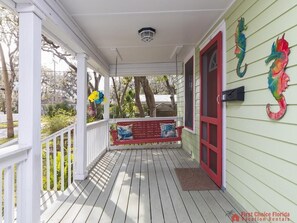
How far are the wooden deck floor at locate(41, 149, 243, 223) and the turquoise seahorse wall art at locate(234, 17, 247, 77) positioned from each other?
61.7 inches

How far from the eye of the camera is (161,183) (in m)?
3.42

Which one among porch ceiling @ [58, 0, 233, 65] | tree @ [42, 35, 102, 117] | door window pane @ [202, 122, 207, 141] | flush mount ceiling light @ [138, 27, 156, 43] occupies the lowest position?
door window pane @ [202, 122, 207, 141]

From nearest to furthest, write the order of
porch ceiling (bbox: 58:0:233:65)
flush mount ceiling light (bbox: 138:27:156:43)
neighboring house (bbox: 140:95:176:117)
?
porch ceiling (bbox: 58:0:233:65) → flush mount ceiling light (bbox: 138:27:156:43) → neighboring house (bbox: 140:95:176:117)

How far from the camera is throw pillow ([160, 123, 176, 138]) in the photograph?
227 inches

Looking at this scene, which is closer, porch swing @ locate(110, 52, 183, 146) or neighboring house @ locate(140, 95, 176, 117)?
porch swing @ locate(110, 52, 183, 146)

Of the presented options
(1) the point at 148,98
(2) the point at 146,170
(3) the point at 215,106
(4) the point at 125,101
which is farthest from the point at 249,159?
(4) the point at 125,101

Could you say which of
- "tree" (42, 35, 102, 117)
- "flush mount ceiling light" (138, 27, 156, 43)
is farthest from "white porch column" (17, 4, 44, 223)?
"flush mount ceiling light" (138, 27, 156, 43)

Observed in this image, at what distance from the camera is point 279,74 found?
1839mm

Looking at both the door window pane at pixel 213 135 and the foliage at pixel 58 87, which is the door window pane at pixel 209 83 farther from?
the foliage at pixel 58 87

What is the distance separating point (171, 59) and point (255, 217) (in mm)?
4348

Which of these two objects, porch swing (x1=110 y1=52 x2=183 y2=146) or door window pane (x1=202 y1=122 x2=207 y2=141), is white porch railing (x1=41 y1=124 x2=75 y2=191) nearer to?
porch swing (x1=110 y1=52 x2=183 y2=146)

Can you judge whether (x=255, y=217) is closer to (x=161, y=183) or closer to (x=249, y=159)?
(x=249, y=159)

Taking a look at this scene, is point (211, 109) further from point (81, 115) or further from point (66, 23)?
point (66, 23)

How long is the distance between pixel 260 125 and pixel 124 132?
3900 millimetres
